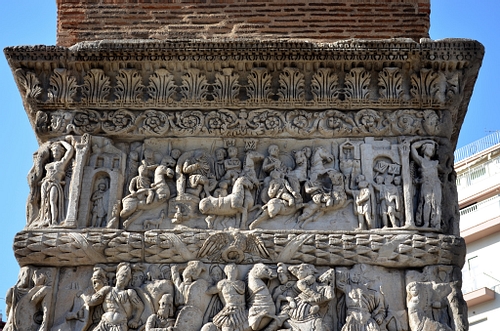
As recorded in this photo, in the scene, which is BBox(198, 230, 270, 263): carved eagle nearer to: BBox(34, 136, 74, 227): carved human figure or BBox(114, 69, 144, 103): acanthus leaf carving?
BBox(34, 136, 74, 227): carved human figure

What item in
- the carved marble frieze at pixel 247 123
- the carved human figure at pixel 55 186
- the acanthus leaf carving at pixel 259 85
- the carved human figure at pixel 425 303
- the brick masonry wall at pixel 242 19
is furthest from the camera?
the brick masonry wall at pixel 242 19

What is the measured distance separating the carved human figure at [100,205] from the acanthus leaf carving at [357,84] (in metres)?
2.07

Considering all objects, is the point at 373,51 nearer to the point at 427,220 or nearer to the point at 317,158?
the point at 317,158

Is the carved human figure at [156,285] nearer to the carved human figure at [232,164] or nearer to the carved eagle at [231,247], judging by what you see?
the carved eagle at [231,247]

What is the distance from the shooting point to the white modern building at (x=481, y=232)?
17203 mm

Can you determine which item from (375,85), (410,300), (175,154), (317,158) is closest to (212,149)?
(175,154)

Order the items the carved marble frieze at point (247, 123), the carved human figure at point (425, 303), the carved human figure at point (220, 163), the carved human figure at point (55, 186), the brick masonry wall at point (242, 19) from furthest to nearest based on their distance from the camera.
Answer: the brick masonry wall at point (242, 19)
the carved marble frieze at point (247, 123)
the carved human figure at point (220, 163)
the carved human figure at point (55, 186)
the carved human figure at point (425, 303)

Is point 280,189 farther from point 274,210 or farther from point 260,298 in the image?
point 260,298

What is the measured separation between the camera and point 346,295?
707cm

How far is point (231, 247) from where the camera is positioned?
7242 mm

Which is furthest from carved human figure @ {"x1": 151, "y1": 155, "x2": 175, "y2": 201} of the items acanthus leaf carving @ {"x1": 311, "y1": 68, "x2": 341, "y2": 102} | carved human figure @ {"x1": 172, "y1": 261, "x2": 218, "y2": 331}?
acanthus leaf carving @ {"x1": 311, "y1": 68, "x2": 341, "y2": 102}

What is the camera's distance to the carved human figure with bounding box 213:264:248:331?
22.8 ft

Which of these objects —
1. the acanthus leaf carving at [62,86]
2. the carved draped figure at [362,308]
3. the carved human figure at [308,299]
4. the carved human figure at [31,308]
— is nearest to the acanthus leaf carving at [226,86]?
the acanthus leaf carving at [62,86]

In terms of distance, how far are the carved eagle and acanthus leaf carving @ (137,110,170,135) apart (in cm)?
108
